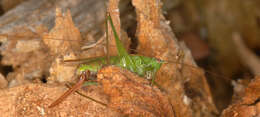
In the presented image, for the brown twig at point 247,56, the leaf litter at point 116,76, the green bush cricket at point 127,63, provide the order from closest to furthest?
the leaf litter at point 116,76
the green bush cricket at point 127,63
the brown twig at point 247,56

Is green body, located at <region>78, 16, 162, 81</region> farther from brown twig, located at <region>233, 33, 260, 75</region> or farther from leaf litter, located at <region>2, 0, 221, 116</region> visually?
brown twig, located at <region>233, 33, 260, 75</region>

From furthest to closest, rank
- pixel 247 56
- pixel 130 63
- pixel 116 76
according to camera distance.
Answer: pixel 247 56
pixel 130 63
pixel 116 76

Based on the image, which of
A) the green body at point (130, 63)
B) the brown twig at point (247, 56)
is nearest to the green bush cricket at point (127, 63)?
the green body at point (130, 63)

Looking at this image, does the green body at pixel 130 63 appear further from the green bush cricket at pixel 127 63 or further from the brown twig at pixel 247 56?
the brown twig at pixel 247 56

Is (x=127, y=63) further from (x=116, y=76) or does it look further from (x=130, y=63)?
(x=116, y=76)

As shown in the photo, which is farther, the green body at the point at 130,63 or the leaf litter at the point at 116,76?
the green body at the point at 130,63

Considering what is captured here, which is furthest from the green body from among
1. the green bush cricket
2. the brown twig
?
the brown twig

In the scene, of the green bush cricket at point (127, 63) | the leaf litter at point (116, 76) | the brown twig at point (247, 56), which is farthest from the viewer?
the brown twig at point (247, 56)

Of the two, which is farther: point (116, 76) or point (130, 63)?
point (130, 63)

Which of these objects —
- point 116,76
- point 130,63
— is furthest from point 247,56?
point 116,76
